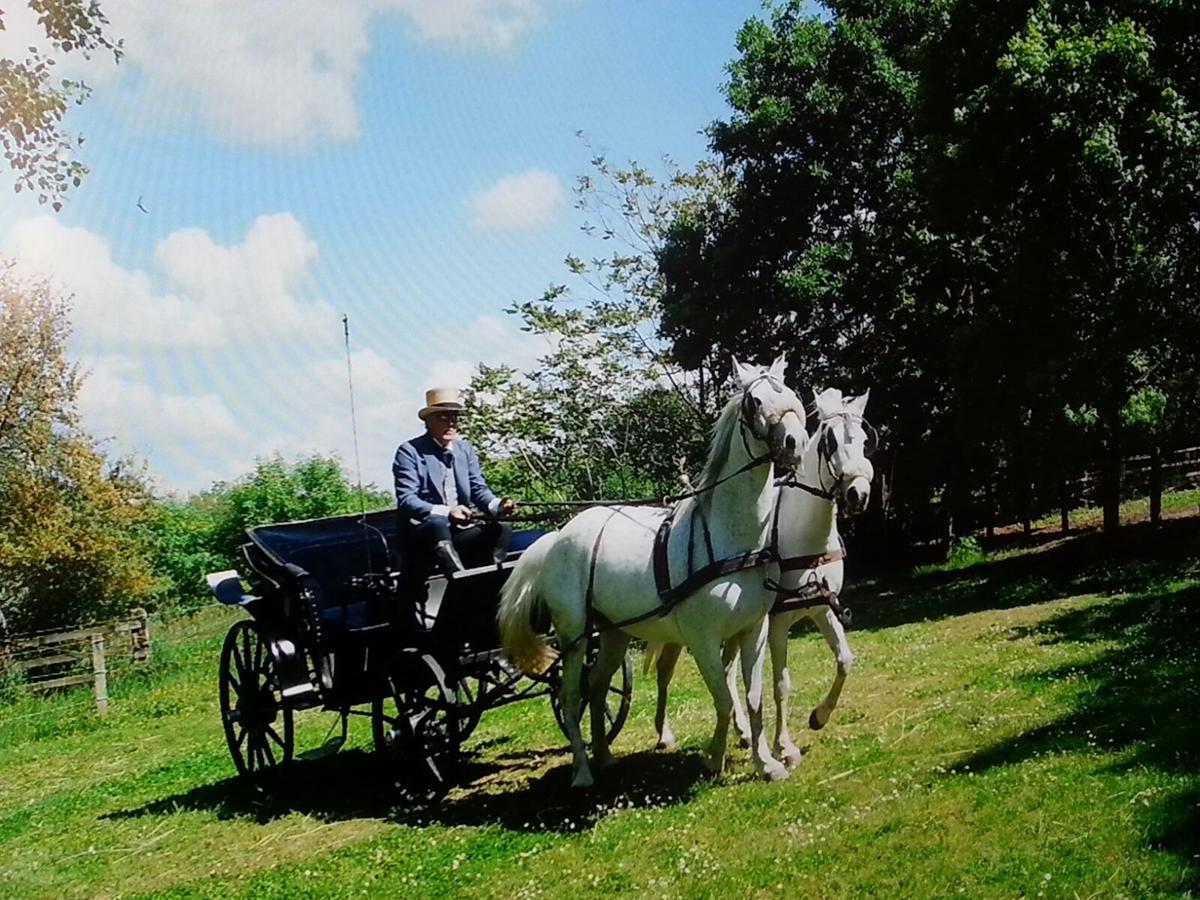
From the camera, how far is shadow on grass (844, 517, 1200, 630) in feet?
49.5

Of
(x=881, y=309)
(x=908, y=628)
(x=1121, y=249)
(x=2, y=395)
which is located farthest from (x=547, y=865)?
(x=2, y=395)

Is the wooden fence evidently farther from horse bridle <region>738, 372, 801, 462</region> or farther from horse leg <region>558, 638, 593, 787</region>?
horse bridle <region>738, 372, 801, 462</region>

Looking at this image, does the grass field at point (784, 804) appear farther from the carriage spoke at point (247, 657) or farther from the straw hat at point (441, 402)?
the straw hat at point (441, 402)

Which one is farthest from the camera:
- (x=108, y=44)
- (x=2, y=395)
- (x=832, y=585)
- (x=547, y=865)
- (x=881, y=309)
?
(x=2, y=395)

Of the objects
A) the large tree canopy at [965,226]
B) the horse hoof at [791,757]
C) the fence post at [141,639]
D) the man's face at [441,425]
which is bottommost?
the horse hoof at [791,757]

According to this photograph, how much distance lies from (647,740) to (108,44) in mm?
6948

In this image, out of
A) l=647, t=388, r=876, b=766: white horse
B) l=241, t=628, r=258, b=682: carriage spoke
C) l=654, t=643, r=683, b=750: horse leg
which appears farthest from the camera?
l=241, t=628, r=258, b=682: carriage spoke

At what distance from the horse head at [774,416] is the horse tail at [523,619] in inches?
74.4

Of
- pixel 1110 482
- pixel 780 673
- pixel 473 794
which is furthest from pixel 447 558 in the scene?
pixel 1110 482

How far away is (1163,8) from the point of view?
43.7 ft

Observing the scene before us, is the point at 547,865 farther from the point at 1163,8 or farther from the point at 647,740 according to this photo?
the point at 1163,8

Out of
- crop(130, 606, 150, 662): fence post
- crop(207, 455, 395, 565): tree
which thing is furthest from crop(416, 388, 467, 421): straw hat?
crop(207, 455, 395, 565): tree

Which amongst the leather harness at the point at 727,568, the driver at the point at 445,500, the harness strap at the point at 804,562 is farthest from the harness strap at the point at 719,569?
the driver at the point at 445,500

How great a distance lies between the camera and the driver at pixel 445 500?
24.7ft
